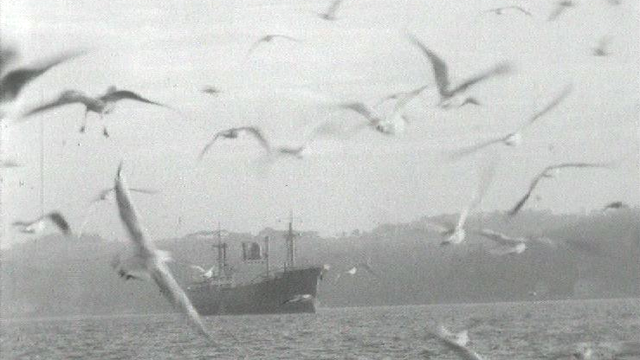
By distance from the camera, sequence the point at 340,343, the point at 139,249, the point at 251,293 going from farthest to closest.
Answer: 1. the point at 251,293
2. the point at 340,343
3. the point at 139,249

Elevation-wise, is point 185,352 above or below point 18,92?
below

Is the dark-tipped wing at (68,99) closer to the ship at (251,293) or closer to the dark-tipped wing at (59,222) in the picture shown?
the dark-tipped wing at (59,222)

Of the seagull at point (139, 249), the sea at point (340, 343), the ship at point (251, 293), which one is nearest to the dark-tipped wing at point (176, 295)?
the seagull at point (139, 249)

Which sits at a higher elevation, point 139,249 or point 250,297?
point 250,297

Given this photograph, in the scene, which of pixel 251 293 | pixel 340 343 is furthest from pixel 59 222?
pixel 251 293

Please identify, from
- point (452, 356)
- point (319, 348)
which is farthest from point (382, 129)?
point (319, 348)

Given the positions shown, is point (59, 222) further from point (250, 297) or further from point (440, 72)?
point (250, 297)

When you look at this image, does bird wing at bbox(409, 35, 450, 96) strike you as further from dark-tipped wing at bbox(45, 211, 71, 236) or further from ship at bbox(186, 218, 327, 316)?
ship at bbox(186, 218, 327, 316)

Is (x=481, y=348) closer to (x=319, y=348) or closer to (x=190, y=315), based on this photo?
(x=319, y=348)
